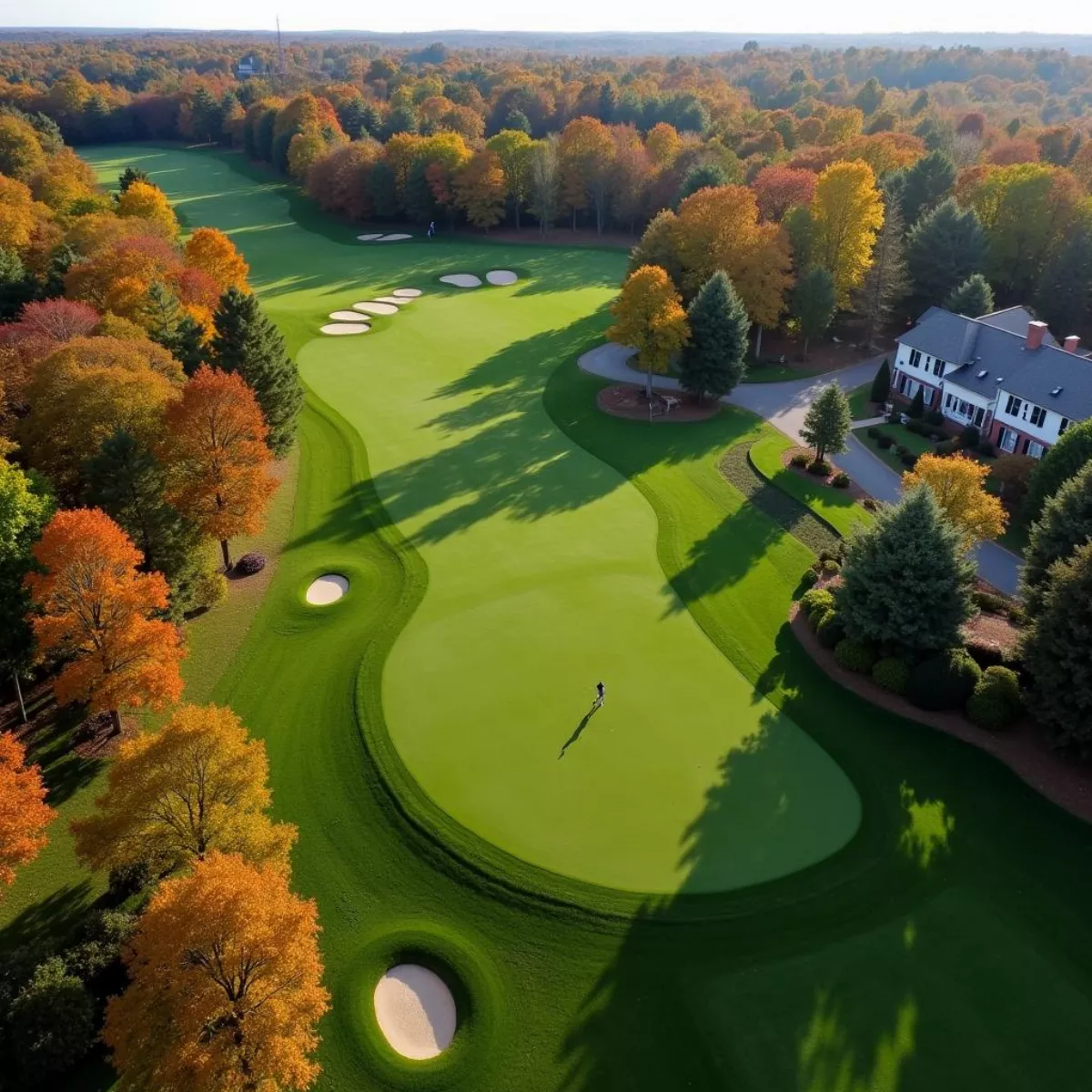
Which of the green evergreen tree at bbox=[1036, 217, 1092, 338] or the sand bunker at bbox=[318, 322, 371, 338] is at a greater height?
the green evergreen tree at bbox=[1036, 217, 1092, 338]

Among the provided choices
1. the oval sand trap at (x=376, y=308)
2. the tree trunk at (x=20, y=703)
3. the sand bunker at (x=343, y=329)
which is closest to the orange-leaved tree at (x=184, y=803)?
the tree trunk at (x=20, y=703)

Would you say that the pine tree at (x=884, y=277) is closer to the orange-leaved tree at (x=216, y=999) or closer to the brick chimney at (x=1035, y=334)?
the brick chimney at (x=1035, y=334)

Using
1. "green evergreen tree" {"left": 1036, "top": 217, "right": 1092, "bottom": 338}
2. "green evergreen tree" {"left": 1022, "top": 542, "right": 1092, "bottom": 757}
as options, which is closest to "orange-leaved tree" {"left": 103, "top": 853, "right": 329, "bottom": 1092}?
"green evergreen tree" {"left": 1022, "top": 542, "right": 1092, "bottom": 757}

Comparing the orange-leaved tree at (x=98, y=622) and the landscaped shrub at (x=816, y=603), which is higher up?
the orange-leaved tree at (x=98, y=622)

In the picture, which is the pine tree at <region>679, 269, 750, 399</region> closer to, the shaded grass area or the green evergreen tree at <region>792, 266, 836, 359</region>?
the shaded grass area

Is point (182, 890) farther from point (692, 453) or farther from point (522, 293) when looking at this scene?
point (522, 293)

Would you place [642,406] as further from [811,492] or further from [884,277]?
[884,277]

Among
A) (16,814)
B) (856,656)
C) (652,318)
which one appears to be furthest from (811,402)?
(16,814)
